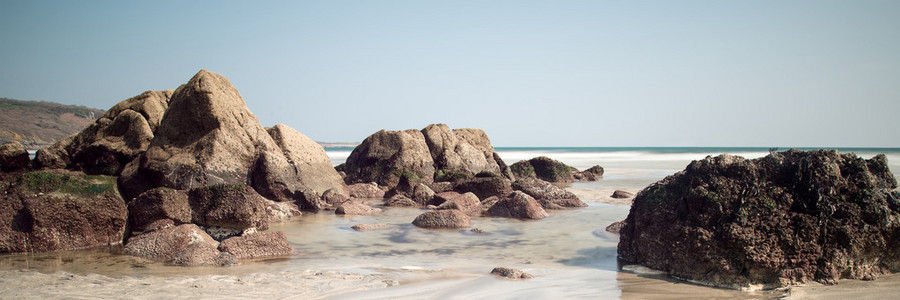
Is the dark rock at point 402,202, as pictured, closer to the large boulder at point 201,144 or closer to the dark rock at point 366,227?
the large boulder at point 201,144

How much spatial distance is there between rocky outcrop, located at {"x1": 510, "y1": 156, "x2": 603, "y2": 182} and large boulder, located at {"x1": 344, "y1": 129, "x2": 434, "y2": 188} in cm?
637

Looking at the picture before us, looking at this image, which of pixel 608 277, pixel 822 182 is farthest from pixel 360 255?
pixel 822 182

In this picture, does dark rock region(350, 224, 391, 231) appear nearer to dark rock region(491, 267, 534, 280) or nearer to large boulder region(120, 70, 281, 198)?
large boulder region(120, 70, 281, 198)

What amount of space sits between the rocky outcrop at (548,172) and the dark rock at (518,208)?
1311 cm

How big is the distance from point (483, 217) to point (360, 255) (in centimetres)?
455

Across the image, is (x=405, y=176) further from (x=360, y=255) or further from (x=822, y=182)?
(x=822, y=182)

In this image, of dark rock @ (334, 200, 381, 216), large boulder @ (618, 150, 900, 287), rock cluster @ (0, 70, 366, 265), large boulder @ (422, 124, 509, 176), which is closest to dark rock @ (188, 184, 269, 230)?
rock cluster @ (0, 70, 366, 265)

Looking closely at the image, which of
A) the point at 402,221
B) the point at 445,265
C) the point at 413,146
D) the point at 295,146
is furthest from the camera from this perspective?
the point at 413,146

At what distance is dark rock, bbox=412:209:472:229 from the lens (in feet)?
33.3

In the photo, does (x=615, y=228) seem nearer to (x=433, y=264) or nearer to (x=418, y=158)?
(x=433, y=264)

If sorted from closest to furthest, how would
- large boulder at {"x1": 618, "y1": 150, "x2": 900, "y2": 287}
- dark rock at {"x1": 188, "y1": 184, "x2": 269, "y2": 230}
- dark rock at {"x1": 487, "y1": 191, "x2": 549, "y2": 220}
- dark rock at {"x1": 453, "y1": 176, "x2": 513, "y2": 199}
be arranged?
→ 1. large boulder at {"x1": 618, "y1": 150, "x2": 900, "y2": 287}
2. dark rock at {"x1": 188, "y1": 184, "x2": 269, "y2": 230}
3. dark rock at {"x1": 487, "y1": 191, "x2": 549, "y2": 220}
4. dark rock at {"x1": 453, "y1": 176, "x2": 513, "y2": 199}

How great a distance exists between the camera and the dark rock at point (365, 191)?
54.4 ft

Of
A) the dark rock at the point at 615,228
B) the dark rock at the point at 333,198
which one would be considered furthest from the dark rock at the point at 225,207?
the dark rock at the point at 615,228

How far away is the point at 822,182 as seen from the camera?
5.88 m
